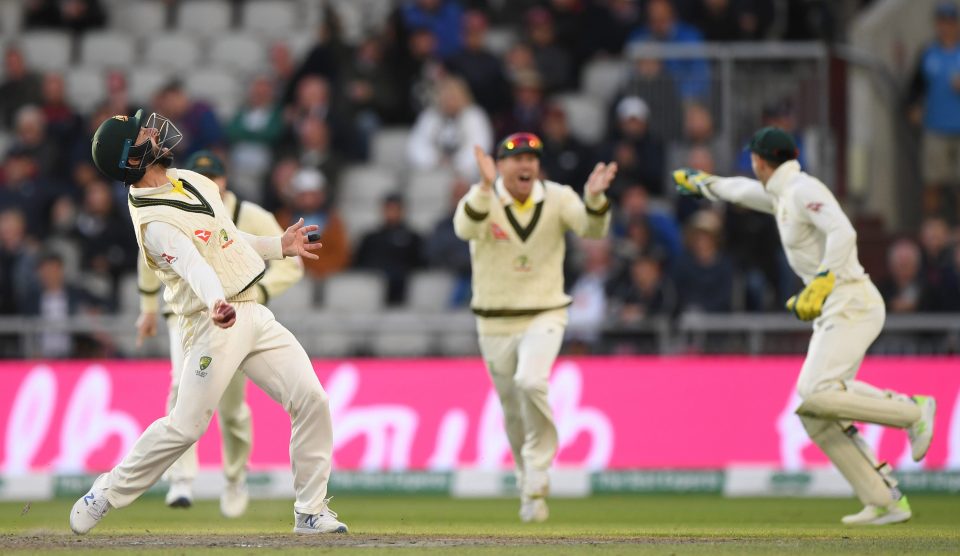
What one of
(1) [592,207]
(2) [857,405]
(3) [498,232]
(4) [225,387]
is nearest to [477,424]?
(3) [498,232]

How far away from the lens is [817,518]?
12.7 metres

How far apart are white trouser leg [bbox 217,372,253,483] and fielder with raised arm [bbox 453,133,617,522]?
1.96 m

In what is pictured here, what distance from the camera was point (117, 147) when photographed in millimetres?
9727

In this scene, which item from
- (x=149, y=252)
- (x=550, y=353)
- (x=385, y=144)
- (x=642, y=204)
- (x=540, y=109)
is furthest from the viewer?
(x=385, y=144)

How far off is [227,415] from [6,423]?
4736 millimetres

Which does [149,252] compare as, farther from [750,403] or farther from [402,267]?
[402,267]

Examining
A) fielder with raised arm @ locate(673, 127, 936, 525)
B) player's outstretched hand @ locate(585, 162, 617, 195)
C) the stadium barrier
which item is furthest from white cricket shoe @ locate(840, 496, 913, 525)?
the stadium barrier

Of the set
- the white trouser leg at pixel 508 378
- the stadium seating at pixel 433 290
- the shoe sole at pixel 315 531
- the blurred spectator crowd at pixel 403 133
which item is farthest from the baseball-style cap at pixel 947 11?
the shoe sole at pixel 315 531

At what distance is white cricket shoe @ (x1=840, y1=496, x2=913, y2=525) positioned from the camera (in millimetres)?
11805

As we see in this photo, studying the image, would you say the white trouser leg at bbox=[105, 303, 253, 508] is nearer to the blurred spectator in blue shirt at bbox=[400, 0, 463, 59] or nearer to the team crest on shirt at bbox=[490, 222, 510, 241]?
the team crest on shirt at bbox=[490, 222, 510, 241]

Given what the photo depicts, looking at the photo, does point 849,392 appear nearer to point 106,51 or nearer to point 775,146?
point 775,146

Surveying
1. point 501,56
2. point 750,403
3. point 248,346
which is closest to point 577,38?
point 501,56

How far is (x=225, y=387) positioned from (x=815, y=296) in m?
4.08

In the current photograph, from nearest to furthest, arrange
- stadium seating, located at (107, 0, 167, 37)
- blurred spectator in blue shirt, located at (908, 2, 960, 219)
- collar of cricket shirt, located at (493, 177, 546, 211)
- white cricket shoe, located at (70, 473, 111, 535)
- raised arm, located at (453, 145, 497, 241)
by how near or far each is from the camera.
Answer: white cricket shoe, located at (70, 473, 111, 535), raised arm, located at (453, 145, 497, 241), collar of cricket shirt, located at (493, 177, 546, 211), blurred spectator in blue shirt, located at (908, 2, 960, 219), stadium seating, located at (107, 0, 167, 37)
